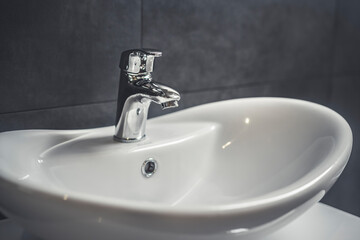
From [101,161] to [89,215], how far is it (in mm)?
249

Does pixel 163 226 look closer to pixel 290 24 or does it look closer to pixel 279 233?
pixel 279 233

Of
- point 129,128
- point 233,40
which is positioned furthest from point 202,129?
point 233,40

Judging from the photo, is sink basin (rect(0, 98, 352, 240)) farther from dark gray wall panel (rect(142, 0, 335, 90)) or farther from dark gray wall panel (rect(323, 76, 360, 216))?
dark gray wall panel (rect(323, 76, 360, 216))

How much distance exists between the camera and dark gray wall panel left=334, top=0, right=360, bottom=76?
1343 mm

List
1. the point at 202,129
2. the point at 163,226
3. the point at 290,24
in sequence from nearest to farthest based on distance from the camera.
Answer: the point at 163,226 → the point at 202,129 → the point at 290,24

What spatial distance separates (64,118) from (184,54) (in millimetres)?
308

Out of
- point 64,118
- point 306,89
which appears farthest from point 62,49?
point 306,89

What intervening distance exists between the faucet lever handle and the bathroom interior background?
4.5 inches

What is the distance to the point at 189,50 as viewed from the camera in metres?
0.98

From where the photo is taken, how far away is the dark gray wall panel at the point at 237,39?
37.0 inches

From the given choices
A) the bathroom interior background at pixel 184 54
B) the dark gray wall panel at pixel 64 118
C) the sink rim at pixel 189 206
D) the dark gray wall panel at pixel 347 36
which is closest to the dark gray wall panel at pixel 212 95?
the bathroom interior background at pixel 184 54

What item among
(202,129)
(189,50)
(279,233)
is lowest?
(279,233)

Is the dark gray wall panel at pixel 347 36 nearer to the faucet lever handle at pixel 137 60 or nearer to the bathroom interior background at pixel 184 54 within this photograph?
the bathroom interior background at pixel 184 54

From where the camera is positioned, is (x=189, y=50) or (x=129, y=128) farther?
(x=189, y=50)
